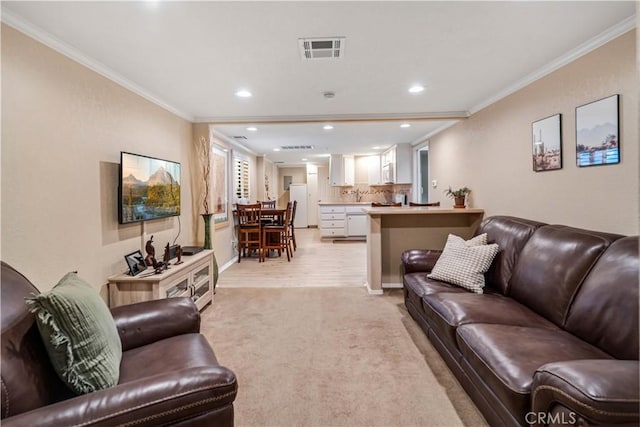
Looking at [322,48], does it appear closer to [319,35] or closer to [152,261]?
[319,35]

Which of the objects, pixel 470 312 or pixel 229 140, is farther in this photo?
pixel 229 140

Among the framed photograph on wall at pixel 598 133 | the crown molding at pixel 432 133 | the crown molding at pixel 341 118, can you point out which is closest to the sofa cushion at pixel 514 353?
the framed photograph on wall at pixel 598 133

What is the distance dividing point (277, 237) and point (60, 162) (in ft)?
13.7

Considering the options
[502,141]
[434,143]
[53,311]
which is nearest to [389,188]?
[434,143]

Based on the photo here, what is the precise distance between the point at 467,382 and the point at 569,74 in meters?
2.41

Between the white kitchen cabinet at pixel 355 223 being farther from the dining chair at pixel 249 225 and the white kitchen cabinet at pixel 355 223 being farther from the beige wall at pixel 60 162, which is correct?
the beige wall at pixel 60 162

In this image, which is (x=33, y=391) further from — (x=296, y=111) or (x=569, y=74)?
(x=569, y=74)

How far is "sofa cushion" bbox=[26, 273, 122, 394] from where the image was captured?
1091 mm

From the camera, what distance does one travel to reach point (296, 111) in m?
3.77

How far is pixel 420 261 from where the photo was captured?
298cm

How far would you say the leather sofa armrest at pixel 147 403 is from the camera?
0.92 meters

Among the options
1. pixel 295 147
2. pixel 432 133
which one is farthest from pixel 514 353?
pixel 295 147

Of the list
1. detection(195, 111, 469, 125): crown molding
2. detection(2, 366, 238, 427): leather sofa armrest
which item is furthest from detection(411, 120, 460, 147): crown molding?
detection(2, 366, 238, 427): leather sofa armrest

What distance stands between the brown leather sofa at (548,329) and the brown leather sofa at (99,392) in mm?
1180
